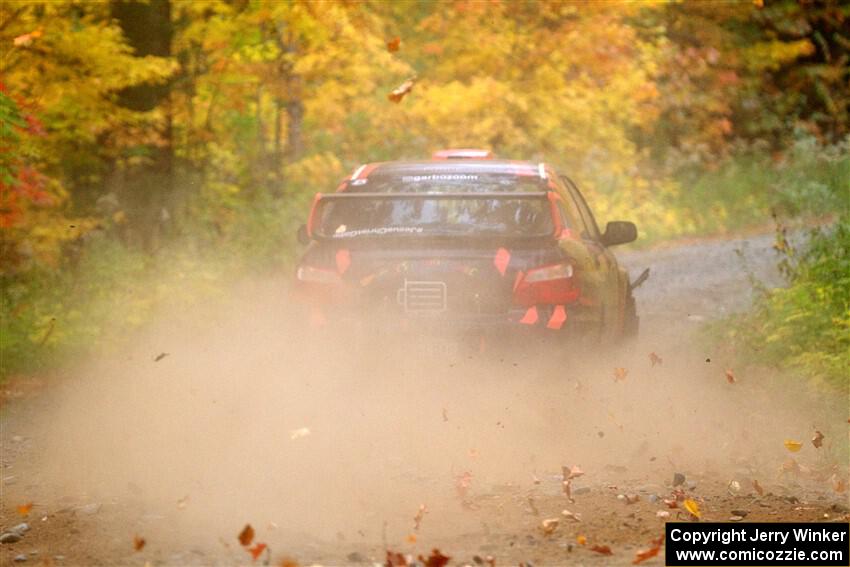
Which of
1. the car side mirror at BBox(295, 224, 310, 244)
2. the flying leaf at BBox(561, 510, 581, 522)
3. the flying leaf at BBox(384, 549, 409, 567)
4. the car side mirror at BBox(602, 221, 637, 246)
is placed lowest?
the car side mirror at BBox(295, 224, 310, 244)

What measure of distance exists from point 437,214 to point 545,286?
0.97 metres

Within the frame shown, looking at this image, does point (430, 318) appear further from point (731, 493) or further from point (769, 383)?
point (769, 383)

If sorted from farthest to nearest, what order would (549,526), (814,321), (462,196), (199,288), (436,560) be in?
(199,288) < (814,321) < (462,196) < (549,526) < (436,560)

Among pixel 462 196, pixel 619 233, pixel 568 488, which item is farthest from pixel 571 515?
pixel 619 233

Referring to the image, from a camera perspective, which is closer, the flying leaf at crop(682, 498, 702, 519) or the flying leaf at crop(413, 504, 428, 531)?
the flying leaf at crop(413, 504, 428, 531)

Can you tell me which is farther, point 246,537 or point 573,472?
point 573,472

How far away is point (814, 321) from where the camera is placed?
1127 centimetres

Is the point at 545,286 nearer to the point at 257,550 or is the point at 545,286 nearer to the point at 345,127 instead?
the point at 257,550

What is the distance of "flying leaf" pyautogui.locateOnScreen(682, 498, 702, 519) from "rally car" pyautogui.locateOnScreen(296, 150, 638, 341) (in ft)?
6.80

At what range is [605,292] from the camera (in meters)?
10.2

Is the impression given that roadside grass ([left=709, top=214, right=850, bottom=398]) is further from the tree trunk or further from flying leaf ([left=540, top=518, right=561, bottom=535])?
the tree trunk

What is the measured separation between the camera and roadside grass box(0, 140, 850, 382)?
1132 centimetres

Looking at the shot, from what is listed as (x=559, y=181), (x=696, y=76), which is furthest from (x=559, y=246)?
(x=696, y=76)

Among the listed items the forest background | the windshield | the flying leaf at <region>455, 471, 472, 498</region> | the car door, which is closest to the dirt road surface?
the flying leaf at <region>455, 471, 472, 498</region>
